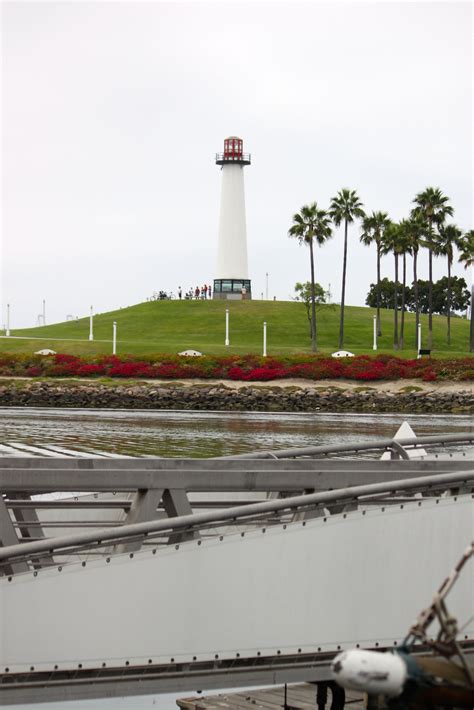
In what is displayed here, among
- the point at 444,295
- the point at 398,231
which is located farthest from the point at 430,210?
the point at 444,295

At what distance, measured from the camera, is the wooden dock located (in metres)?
14.4

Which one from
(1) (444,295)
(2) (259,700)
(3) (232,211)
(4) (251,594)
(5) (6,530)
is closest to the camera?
(4) (251,594)

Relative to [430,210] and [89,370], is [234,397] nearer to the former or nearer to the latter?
[89,370]

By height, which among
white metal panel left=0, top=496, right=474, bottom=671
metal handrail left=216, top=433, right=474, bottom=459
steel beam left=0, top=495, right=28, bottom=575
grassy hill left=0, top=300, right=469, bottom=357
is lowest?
white metal panel left=0, top=496, right=474, bottom=671

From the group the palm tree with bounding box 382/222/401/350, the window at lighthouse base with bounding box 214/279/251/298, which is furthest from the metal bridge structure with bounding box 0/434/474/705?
→ the window at lighthouse base with bounding box 214/279/251/298

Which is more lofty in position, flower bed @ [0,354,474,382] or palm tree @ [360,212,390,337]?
palm tree @ [360,212,390,337]

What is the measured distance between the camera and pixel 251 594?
30.8 feet

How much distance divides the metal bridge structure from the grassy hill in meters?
82.4

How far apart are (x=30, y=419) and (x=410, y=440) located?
1522 inches

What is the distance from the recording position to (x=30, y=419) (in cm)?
5100

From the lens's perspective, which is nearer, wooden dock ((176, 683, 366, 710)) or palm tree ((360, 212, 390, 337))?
wooden dock ((176, 683, 366, 710))

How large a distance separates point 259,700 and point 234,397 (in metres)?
55.8

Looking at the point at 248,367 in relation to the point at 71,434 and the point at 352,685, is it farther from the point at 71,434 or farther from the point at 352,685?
the point at 352,685

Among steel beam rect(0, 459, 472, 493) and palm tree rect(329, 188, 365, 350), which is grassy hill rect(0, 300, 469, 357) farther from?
steel beam rect(0, 459, 472, 493)
